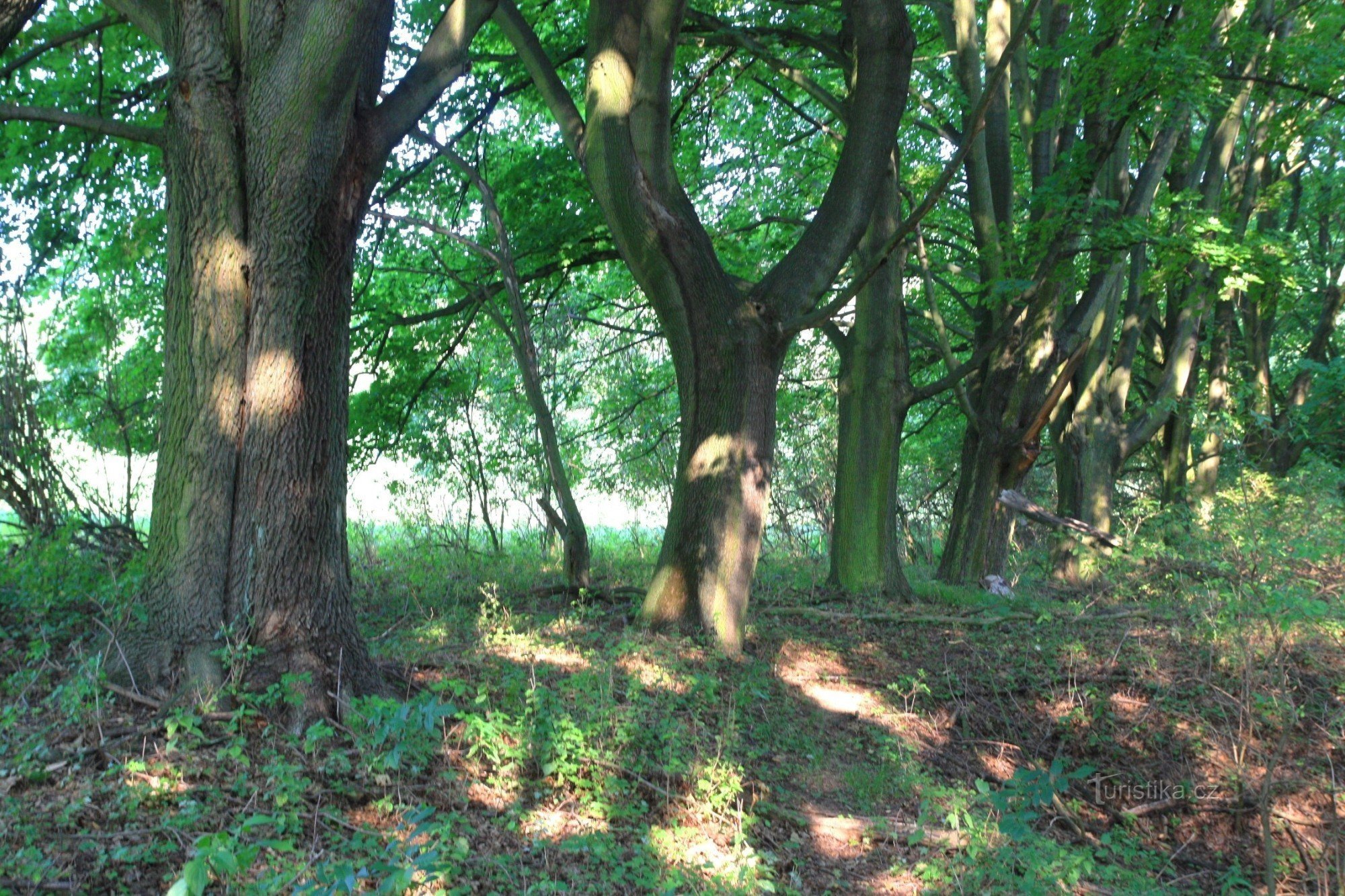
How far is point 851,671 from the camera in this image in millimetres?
8094

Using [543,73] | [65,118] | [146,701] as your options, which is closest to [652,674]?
[146,701]

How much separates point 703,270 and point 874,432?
12.1 ft

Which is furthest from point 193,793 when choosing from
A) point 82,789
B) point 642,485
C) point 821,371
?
point 821,371

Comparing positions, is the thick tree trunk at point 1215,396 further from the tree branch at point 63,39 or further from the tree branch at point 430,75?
the tree branch at point 63,39

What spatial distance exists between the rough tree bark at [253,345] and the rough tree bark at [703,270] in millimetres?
2718

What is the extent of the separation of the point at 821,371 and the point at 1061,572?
19.1 ft

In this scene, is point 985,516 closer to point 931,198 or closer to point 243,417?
point 931,198

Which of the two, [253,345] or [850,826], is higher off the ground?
[253,345]

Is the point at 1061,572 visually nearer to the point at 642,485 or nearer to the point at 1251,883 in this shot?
the point at 642,485

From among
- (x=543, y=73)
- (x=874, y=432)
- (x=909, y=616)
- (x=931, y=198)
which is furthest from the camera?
(x=874, y=432)

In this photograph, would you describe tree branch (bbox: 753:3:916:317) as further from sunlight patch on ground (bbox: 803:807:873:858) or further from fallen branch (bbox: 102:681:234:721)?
fallen branch (bbox: 102:681:234:721)

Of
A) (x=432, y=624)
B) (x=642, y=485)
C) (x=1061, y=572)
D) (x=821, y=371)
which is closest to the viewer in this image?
(x=432, y=624)

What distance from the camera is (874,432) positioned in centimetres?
1085

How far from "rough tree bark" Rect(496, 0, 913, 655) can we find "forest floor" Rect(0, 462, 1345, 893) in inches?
30.6
